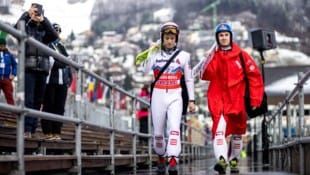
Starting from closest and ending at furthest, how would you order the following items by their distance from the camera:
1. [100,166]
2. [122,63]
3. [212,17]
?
[100,166] < [122,63] < [212,17]

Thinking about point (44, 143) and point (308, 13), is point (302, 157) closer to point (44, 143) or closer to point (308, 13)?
point (44, 143)

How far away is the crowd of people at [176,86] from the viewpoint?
25.1 feet

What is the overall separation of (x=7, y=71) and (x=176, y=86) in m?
2.36

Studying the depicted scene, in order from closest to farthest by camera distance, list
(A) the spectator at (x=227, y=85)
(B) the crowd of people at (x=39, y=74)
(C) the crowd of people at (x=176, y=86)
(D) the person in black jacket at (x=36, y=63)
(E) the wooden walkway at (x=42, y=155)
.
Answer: (E) the wooden walkway at (x=42, y=155) < (B) the crowd of people at (x=39, y=74) < (D) the person in black jacket at (x=36, y=63) < (C) the crowd of people at (x=176, y=86) < (A) the spectator at (x=227, y=85)

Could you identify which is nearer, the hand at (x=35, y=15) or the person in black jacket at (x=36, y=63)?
the person in black jacket at (x=36, y=63)

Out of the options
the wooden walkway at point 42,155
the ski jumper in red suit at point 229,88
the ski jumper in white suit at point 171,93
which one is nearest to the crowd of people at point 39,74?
the wooden walkway at point 42,155

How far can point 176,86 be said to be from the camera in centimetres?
772

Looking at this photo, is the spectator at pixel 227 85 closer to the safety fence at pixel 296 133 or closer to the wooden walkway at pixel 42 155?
the safety fence at pixel 296 133

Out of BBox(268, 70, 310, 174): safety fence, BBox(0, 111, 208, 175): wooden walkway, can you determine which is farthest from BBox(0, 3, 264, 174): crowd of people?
BBox(268, 70, 310, 174): safety fence

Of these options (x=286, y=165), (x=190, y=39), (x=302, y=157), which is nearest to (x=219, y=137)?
(x=302, y=157)

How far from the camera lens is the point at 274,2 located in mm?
40562

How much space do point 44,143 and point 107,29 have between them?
317 feet

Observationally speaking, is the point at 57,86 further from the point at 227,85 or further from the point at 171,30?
the point at 227,85

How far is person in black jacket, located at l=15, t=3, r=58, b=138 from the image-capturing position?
23.0 ft
